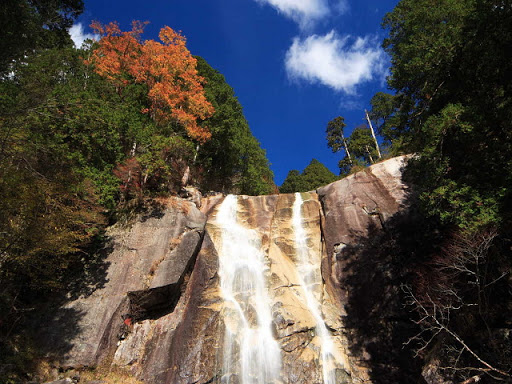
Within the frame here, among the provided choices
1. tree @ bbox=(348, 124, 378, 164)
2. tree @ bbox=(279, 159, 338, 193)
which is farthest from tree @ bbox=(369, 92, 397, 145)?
tree @ bbox=(279, 159, 338, 193)

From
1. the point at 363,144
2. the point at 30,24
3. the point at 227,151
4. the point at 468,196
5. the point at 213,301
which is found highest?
the point at 363,144

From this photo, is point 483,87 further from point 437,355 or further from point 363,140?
point 363,140

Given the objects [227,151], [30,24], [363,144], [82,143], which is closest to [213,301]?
[82,143]

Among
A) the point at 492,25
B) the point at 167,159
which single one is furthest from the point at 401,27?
the point at 167,159

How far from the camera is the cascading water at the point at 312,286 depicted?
10.8 metres

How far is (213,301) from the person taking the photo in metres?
12.6

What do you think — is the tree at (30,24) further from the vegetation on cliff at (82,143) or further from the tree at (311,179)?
the tree at (311,179)

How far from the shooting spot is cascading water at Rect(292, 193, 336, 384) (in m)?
10.8

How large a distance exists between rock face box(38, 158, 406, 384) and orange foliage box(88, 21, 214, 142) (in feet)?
30.2

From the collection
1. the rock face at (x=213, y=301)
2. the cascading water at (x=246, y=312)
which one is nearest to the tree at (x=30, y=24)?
the rock face at (x=213, y=301)

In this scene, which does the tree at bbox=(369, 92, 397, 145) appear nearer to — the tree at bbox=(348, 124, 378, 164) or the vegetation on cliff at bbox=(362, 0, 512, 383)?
the tree at bbox=(348, 124, 378, 164)

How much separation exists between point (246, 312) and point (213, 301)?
162 centimetres

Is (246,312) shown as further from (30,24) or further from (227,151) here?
(227,151)

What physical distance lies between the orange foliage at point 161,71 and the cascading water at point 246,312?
35.5 ft
